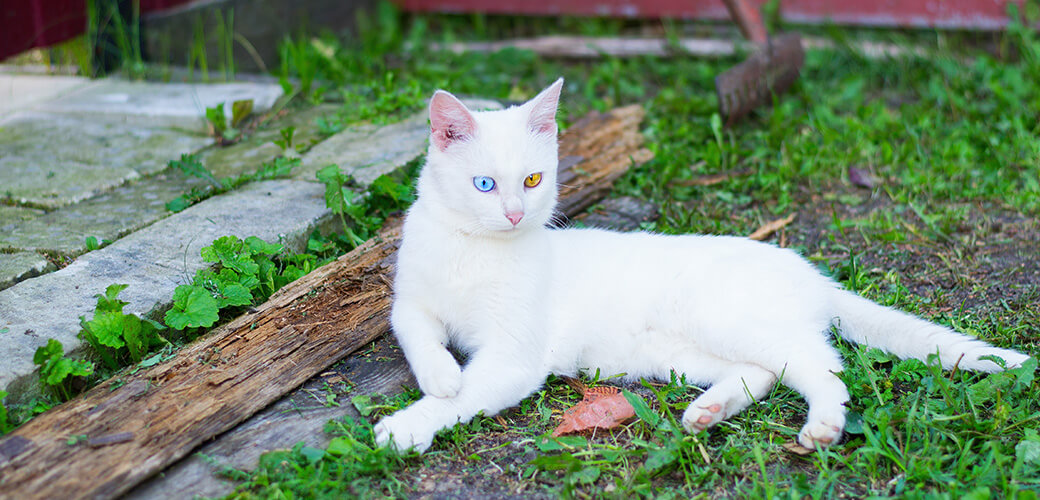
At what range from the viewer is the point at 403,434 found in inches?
88.7

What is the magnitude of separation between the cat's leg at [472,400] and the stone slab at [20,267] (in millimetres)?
1484

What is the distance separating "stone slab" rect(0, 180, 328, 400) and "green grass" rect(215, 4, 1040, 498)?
841 mm

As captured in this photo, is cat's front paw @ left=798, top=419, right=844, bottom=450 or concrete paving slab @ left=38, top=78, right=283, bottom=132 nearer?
cat's front paw @ left=798, top=419, right=844, bottom=450

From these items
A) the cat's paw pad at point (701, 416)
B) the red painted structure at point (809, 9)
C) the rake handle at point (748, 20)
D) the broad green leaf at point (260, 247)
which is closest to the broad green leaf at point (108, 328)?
the broad green leaf at point (260, 247)

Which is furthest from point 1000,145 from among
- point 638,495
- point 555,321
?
point 638,495

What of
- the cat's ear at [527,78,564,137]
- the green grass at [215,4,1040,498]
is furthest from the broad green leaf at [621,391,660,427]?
the cat's ear at [527,78,564,137]

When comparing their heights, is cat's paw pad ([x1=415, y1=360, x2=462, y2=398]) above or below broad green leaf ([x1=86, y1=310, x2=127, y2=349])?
below

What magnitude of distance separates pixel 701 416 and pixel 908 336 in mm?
823

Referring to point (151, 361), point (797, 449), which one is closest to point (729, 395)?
point (797, 449)

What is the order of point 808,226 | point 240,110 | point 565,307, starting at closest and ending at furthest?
point 565,307
point 808,226
point 240,110

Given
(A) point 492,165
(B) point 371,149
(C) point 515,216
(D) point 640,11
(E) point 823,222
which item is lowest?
(E) point 823,222

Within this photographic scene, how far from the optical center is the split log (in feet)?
6.59

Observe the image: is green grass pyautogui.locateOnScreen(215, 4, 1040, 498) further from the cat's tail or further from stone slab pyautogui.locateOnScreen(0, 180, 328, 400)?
stone slab pyautogui.locateOnScreen(0, 180, 328, 400)

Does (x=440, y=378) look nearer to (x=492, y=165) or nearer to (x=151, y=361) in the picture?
(x=492, y=165)
